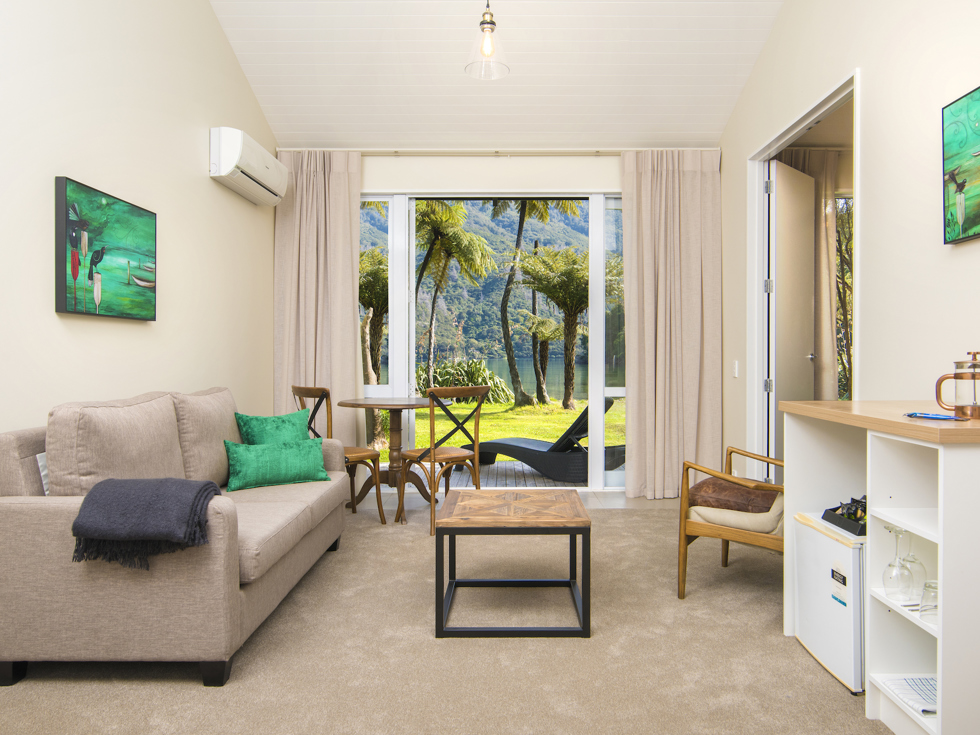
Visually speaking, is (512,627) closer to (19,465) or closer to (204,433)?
(204,433)

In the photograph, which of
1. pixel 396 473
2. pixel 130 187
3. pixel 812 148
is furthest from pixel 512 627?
pixel 812 148

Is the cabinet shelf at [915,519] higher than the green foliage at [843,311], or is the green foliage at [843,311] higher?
the green foliage at [843,311]

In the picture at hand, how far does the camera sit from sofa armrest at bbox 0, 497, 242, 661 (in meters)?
1.84

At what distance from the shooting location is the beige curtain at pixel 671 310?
14.8 ft

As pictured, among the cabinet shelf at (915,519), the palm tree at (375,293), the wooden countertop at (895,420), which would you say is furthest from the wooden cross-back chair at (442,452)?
the cabinet shelf at (915,519)

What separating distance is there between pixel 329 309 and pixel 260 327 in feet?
Answer: 1.64

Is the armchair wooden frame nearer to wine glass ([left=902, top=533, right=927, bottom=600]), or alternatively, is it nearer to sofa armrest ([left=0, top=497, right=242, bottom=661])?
wine glass ([left=902, top=533, right=927, bottom=600])

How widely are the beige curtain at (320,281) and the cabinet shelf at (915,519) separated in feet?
11.6

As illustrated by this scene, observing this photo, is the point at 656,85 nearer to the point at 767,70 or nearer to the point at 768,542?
the point at 767,70

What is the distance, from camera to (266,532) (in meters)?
2.17

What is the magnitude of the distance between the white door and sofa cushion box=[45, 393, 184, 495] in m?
3.57

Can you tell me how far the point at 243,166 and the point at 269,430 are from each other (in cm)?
166

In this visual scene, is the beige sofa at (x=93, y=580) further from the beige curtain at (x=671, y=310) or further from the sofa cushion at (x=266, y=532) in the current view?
the beige curtain at (x=671, y=310)

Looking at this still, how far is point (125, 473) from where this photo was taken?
214cm
